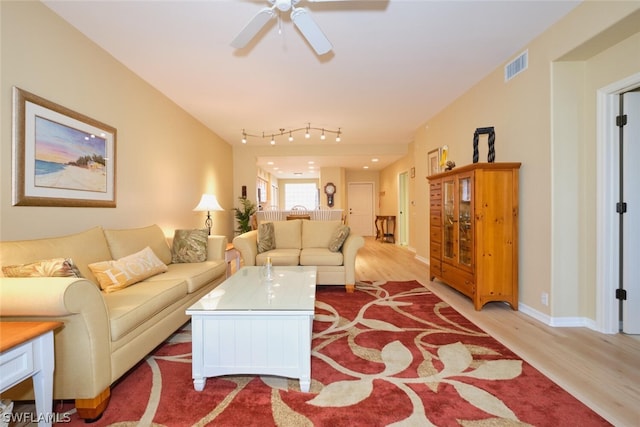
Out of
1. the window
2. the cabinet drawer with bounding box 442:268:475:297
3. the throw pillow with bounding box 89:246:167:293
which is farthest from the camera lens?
the window

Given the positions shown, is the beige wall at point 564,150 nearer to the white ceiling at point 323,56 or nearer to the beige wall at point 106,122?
the white ceiling at point 323,56

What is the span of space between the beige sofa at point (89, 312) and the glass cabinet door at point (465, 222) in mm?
2833

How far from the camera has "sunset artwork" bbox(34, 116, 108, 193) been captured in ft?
7.27

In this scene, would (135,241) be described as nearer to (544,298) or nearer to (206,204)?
(206,204)

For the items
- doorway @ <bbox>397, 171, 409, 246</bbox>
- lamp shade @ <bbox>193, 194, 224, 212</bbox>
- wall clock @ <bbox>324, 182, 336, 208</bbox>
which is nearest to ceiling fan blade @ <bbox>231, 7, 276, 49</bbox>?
lamp shade @ <bbox>193, 194, 224, 212</bbox>

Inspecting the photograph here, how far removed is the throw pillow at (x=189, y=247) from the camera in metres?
3.35

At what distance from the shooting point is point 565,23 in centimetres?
245

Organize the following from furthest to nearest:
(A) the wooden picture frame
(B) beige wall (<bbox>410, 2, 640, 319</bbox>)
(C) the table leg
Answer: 1. (A) the wooden picture frame
2. (B) beige wall (<bbox>410, 2, 640, 319</bbox>)
3. (C) the table leg

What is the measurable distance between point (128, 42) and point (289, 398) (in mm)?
3261

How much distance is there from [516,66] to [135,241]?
4.19m

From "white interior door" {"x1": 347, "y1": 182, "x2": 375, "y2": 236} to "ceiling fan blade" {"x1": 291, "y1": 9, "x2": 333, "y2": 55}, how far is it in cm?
884

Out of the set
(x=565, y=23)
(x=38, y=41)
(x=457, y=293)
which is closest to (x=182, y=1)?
(x=38, y=41)

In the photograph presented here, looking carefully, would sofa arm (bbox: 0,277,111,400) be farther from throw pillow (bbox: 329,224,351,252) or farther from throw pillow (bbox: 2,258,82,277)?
throw pillow (bbox: 329,224,351,252)

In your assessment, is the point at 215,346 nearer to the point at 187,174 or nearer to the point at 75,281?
the point at 75,281
